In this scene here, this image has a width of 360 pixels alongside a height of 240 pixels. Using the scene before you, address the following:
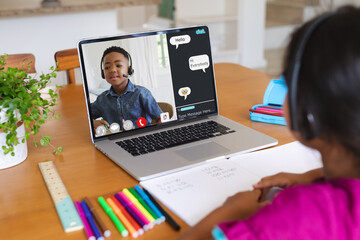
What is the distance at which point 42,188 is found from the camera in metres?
0.97

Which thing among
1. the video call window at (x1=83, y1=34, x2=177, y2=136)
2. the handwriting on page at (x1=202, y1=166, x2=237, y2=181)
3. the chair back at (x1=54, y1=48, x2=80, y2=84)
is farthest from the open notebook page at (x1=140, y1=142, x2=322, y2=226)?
the chair back at (x1=54, y1=48, x2=80, y2=84)

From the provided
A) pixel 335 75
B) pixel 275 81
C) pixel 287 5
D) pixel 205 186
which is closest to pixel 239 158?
pixel 205 186

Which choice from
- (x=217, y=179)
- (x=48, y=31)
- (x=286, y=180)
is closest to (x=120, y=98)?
(x=217, y=179)

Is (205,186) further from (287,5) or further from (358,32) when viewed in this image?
(287,5)

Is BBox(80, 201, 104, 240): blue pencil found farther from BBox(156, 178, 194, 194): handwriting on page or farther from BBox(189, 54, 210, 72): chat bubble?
A: BBox(189, 54, 210, 72): chat bubble

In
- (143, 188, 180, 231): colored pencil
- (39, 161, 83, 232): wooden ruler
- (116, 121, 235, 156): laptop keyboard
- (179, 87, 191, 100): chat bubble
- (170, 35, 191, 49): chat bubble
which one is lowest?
(143, 188, 180, 231): colored pencil

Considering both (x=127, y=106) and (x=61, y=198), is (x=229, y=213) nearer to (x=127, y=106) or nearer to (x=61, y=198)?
(x=61, y=198)

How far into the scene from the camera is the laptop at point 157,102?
112 centimetres

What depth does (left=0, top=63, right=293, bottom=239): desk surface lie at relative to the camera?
82 centimetres

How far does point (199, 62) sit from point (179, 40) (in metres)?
0.09

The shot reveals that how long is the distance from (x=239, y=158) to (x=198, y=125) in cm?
23

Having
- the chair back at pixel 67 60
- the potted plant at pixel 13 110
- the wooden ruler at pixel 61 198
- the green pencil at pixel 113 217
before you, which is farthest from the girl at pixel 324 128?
the chair back at pixel 67 60

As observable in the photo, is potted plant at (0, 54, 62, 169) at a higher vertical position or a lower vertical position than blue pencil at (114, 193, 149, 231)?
higher

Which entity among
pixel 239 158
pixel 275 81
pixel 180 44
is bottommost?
pixel 239 158
